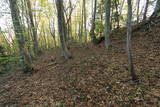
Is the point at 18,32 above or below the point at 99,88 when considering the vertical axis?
above

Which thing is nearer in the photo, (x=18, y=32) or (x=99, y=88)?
(x=99, y=88)

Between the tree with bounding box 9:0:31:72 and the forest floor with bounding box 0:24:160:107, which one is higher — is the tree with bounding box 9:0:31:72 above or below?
above

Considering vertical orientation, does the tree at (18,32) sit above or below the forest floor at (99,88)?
above

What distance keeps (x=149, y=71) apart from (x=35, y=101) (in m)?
5.17

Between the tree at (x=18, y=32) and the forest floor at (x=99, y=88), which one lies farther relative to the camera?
the tree at (x=18, y=32)

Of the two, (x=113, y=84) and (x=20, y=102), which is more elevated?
(x=113, y=84)

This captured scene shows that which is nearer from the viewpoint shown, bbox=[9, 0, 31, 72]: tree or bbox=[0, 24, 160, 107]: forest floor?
bbox=[0, 24, 160, 107]: forest floor

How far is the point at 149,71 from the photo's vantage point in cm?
453

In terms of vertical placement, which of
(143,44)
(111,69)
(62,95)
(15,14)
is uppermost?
(15,14)

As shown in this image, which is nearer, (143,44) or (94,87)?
(94,87)

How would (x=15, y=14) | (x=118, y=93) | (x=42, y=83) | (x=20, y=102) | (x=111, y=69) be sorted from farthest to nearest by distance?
(x=15, y=14), (x=42, y=83), (x=111, y=69), (x=20, y=102), (x=118, y=93)

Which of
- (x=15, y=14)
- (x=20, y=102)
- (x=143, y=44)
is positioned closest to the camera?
(x=20, y=102)

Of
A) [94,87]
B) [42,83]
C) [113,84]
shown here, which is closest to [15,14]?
[42,83]

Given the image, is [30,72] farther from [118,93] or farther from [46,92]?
[118,93]
